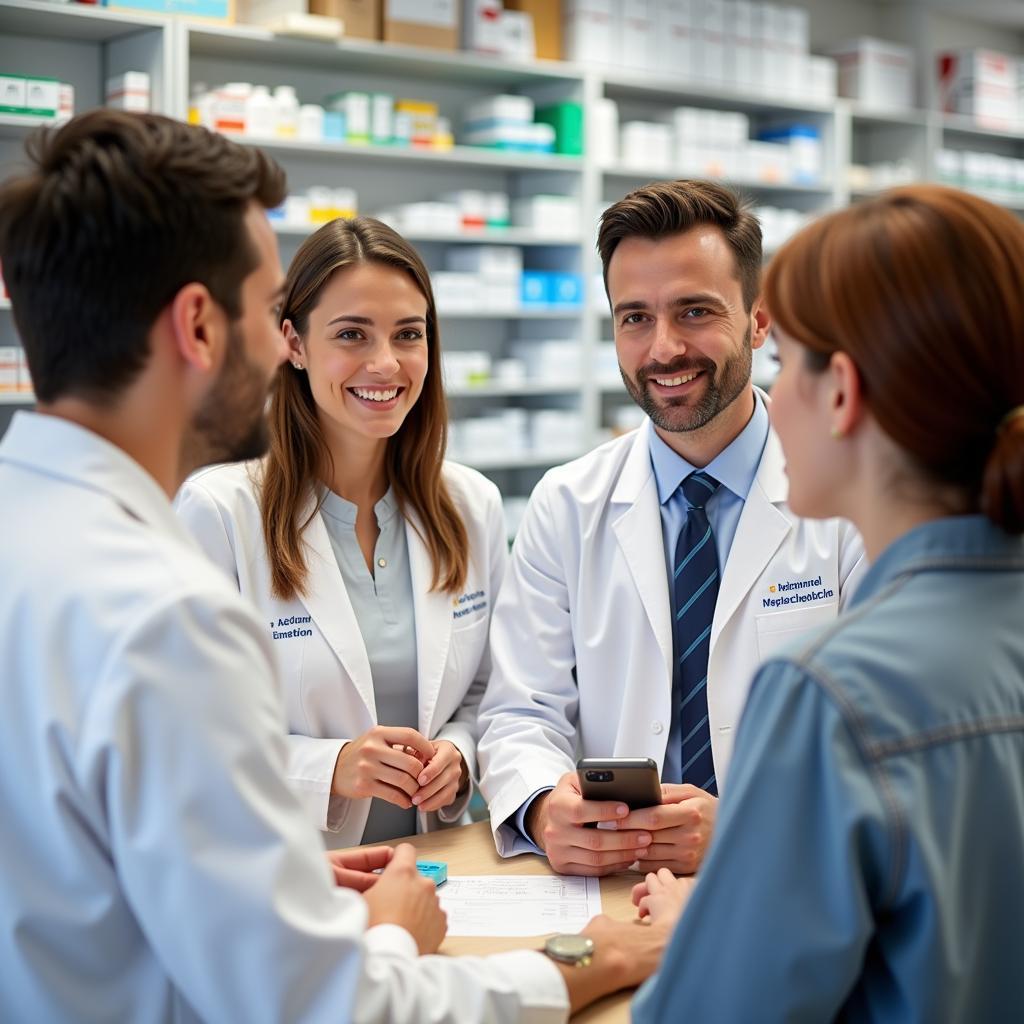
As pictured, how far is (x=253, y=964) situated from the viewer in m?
1.03

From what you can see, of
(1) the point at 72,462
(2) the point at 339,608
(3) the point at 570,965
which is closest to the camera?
(1) the point at 72,462

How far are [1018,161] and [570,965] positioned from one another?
22.5 ft

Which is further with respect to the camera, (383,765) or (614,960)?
(383,765)

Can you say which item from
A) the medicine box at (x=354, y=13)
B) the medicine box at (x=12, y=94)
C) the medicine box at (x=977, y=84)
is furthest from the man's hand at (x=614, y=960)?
the medicine box at (x=977, y=84)

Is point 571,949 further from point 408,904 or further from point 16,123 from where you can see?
point 16,123

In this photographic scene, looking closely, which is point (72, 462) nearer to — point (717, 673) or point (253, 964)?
point (253, 964)

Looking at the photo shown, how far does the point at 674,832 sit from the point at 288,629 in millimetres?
792

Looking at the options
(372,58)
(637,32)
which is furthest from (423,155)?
(637,32)

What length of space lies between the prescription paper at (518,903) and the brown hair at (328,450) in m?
0.67

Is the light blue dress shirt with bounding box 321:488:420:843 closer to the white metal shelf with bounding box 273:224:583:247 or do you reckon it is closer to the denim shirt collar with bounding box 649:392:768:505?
the denim shirt collar with bounding box 649:392:768:505

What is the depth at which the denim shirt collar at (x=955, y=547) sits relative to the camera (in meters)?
1.08

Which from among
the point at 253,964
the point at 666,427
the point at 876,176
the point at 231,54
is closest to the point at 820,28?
the point at 876,176

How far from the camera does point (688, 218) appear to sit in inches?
84.9

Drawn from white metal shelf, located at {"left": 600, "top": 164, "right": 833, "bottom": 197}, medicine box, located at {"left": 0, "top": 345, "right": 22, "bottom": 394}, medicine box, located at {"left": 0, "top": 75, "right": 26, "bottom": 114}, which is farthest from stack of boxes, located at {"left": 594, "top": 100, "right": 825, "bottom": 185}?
medicine box, located at {"left": 0, "top": 345, "right": 22, "bottom": 394}
